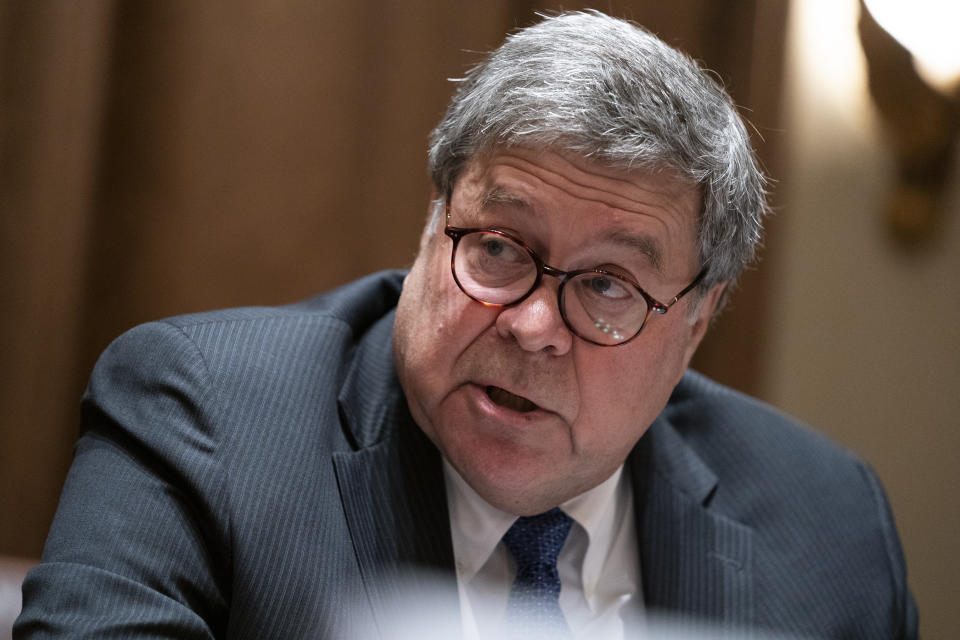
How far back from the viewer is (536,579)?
1.38 meters

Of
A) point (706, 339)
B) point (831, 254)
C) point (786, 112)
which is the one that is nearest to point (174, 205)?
point (706, 339)

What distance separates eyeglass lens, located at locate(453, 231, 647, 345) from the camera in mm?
1230

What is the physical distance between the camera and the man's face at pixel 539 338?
1.22 metres

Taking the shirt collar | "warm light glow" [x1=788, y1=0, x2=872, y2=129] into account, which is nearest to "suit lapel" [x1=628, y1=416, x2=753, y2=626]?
the shirt collar

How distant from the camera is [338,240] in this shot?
2031mm

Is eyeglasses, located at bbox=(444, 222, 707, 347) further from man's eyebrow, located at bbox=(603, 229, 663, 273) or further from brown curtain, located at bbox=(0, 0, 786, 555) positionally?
brown curtain, located at bbox=(0, 0, 786, 555)

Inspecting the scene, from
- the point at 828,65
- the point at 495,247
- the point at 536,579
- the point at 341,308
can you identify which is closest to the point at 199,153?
the point at 341,308

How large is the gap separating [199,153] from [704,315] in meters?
1.11

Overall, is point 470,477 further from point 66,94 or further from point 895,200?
point 895,200

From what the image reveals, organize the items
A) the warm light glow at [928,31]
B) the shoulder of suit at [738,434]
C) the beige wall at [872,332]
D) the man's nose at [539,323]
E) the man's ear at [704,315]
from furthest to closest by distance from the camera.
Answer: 1. the beige wall at [872,332]
2. the warm light glow at [928,31]
3. the shoulder of suit at [738,434]
4. the man's ear at [704,315]
5. the man's nose at [539,323]

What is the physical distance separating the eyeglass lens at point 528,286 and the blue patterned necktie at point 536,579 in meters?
0.35

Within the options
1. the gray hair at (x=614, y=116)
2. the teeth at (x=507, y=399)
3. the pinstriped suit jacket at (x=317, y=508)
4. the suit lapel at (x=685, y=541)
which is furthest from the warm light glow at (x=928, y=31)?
the teeth at (x=507, y=399)

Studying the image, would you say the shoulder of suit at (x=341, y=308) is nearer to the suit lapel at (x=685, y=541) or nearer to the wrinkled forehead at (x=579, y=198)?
the wrinkled forehead at (x=579, y=198)

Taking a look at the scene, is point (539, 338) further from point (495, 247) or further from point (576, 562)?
point (576, 562)
